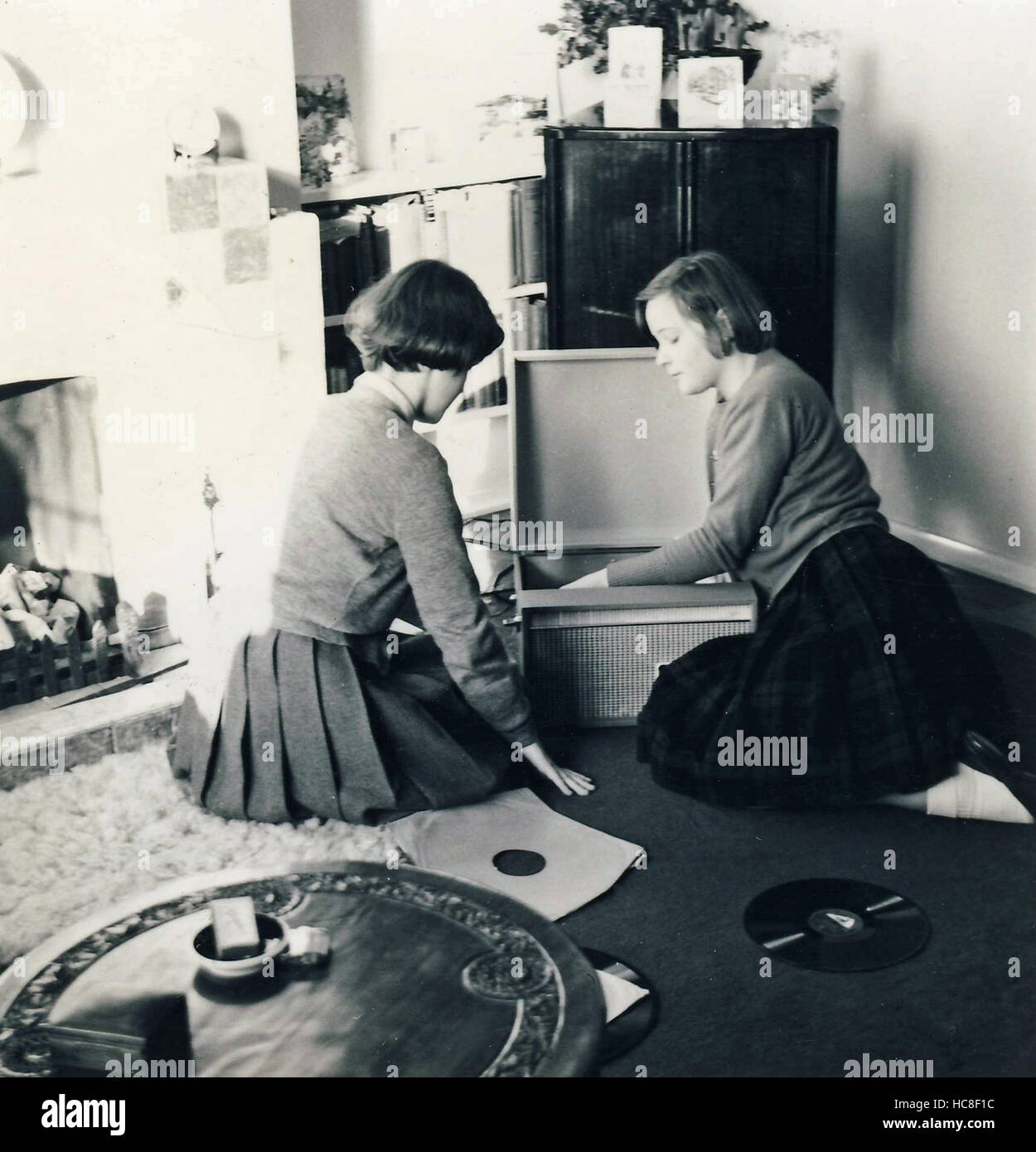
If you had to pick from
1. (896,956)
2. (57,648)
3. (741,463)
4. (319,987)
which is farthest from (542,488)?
(319,987)

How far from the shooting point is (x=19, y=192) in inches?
97.3

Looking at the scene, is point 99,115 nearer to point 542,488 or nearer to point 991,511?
→ point 542,488

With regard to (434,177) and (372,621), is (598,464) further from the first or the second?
(434,177)

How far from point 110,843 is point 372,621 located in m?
0.56

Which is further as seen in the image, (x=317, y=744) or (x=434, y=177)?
(x=434, y=177)

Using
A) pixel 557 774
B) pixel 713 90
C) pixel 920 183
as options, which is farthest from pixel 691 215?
pixel 557 774

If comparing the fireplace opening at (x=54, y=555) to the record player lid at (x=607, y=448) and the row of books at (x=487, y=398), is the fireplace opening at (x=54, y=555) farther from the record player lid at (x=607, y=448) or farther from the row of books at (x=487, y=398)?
the row of books at (x=487, y=398)

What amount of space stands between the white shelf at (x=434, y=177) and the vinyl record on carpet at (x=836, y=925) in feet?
6.69

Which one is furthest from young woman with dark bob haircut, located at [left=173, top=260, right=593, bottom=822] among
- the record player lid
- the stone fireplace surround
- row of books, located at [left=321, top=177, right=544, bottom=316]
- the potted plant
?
the potted plant

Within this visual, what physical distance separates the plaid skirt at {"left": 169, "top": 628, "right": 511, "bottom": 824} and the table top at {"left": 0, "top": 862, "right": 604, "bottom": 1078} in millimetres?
854

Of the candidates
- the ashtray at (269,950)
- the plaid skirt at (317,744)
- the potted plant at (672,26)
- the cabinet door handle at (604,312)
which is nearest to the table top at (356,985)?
the ashtray at (269,950)

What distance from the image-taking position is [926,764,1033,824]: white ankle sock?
2.28m

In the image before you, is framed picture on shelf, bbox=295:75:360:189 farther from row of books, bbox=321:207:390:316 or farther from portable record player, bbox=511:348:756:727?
portable record player, bbox=511:348:756:727

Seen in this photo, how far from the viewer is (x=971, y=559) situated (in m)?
3.52
